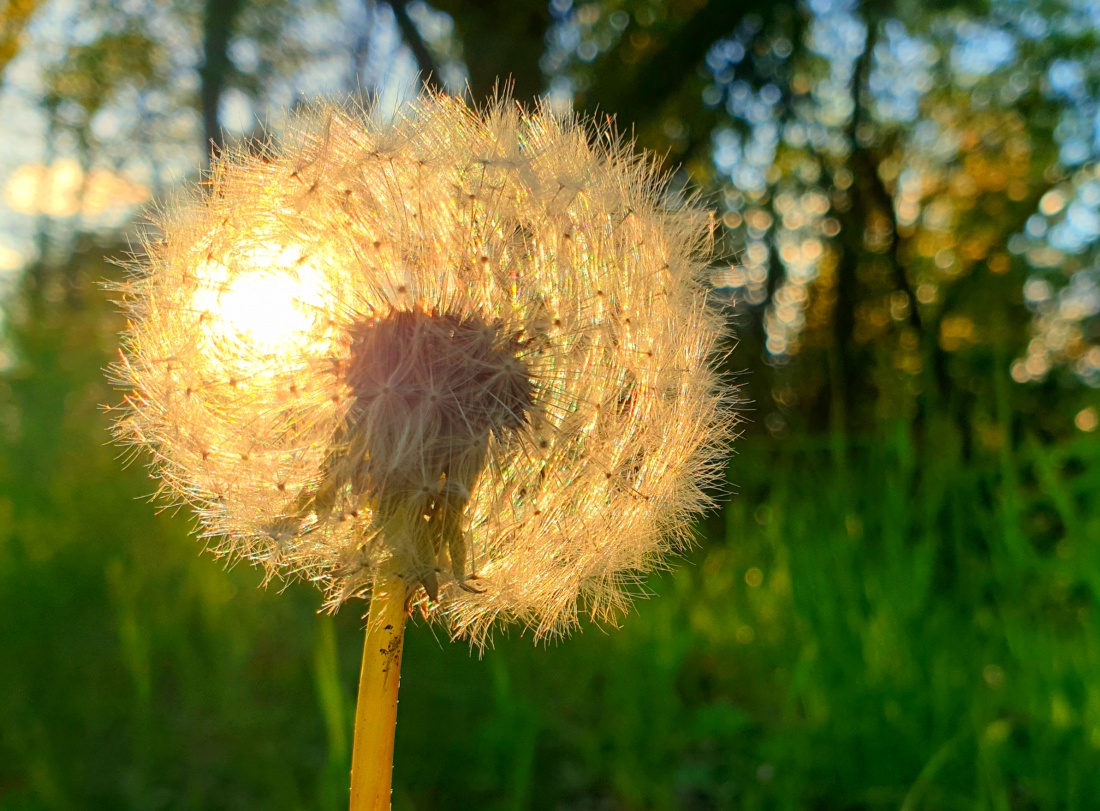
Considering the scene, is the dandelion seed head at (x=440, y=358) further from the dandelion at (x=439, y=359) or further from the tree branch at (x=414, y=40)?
the tree branch at (x=414, y=40)

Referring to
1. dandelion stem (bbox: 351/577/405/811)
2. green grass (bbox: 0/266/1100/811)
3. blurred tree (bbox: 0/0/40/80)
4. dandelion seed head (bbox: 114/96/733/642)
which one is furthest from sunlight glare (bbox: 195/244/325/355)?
blurred tree (bbox: 0/0/40/80)

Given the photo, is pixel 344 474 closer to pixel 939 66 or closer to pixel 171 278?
pixel 171 278

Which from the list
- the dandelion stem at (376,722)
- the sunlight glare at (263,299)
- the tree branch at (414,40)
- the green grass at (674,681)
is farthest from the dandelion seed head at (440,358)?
the tree branch at (414,40)

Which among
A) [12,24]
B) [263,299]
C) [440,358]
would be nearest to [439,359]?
[440,358]

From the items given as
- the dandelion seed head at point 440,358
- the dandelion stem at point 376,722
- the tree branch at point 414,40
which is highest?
the tree branch at point 414,40

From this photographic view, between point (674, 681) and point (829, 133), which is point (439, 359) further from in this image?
point (829, 133)

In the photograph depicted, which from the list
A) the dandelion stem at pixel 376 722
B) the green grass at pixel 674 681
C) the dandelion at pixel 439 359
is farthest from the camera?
the green grass at pixel 674 681

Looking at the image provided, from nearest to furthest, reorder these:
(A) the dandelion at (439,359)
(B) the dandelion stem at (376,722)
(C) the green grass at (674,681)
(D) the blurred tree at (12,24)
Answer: (B) the dandelion stem at (376,722)
(A) the dandelion at (439,359)
(C) the green grass at (674,681)
(D) the blurred tree at (12,24)
